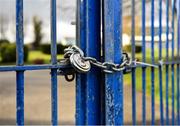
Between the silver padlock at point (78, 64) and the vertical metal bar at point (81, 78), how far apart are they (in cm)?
8

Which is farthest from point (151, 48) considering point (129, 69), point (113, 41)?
point (113, 41)

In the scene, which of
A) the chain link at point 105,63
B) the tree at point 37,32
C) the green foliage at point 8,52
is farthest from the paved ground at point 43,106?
the tree at point 37,32

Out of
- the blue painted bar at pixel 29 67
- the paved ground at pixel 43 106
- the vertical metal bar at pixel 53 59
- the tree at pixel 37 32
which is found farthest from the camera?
the tree at pixel 37 32

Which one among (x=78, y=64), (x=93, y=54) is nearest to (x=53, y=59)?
(x=78, y=64)

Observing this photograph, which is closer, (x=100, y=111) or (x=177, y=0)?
(x=100, y=111)

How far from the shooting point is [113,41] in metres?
2.43

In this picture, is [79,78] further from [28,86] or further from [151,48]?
[28,86]

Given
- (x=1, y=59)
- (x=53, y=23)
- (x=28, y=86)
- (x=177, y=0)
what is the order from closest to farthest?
(x=53, y=23)
(x=177, y=0)
(x=28, y=86)
(x=1, y=59)

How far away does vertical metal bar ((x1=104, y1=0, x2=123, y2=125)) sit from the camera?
7.91 feet

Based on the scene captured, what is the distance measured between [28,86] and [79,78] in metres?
15.2

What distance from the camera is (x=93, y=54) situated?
2408 mm

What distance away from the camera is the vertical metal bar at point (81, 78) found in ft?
7.77

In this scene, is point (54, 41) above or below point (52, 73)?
above

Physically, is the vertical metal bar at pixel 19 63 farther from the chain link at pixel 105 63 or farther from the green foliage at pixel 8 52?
the green foliage at pixel 8 52
